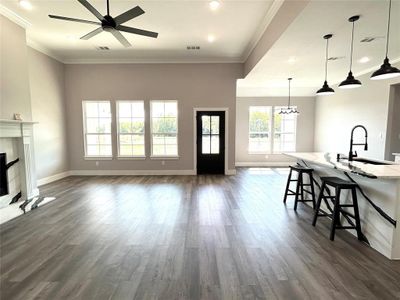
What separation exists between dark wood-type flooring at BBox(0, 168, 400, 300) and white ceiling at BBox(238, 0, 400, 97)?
3.03 m

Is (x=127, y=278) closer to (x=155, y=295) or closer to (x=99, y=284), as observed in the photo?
(x=99, y=284)

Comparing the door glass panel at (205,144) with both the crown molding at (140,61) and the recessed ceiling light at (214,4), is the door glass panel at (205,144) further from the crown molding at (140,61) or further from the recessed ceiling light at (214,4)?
the recessed ceiling light at (214,4)

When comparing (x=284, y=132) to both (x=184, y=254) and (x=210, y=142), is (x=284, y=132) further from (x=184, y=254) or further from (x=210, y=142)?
(x=184, y=254)

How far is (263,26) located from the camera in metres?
4.48

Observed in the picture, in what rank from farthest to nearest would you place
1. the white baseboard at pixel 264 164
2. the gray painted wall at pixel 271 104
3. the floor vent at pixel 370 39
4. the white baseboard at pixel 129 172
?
the white baseboard at pixel 264 164, the gray painted wall at pixel 271 104, the white baseboard at pixel 129 172, the floor vent at pixel 370 39

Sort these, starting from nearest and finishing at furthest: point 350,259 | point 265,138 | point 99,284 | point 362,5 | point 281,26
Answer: point 99,284 < point 350,259 < point 362,5 < point 281,26 < point 265,138

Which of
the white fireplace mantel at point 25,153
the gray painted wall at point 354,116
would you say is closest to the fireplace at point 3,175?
the white fireplace mantel at point 25,153

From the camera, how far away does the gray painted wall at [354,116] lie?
5.71 meters

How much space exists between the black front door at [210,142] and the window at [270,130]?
2283mm

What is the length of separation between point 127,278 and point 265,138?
7.87 metres

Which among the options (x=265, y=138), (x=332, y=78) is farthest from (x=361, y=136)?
(x=265, y=138)

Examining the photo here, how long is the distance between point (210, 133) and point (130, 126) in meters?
2.67

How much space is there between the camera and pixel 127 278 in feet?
7.03

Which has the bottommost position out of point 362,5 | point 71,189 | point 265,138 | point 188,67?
point 71,189
